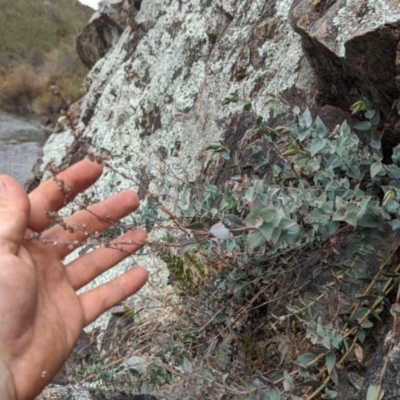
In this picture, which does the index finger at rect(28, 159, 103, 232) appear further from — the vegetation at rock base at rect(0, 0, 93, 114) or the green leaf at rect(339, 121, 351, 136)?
the vegetation at rock base at rect(0, 0, 93, 114)

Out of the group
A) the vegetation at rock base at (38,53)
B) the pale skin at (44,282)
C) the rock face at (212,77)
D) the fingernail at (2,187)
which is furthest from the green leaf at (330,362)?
the vegetation at rock base at (38,53)

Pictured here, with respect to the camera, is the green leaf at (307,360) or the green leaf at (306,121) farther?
the green leaf at (306,121)

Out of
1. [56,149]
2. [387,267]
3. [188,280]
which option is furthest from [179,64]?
[387,267]

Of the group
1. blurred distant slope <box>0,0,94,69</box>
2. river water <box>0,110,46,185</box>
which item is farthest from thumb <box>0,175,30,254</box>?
blurred distant slope <box>0,0,94,69</box>

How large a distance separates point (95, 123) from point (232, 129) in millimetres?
2083

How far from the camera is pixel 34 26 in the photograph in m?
33.4

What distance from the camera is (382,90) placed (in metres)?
1.53

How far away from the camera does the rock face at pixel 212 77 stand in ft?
4.96

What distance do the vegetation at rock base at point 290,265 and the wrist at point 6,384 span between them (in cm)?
43

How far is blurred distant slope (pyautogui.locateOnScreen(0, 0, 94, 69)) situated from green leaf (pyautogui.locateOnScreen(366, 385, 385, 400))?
92.1 ft

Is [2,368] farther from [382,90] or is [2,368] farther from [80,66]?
[80,66]

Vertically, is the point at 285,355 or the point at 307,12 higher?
the point at 307,12

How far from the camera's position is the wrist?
1253mm

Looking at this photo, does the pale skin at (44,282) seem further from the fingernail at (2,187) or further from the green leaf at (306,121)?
the green leaf at (306,121)
